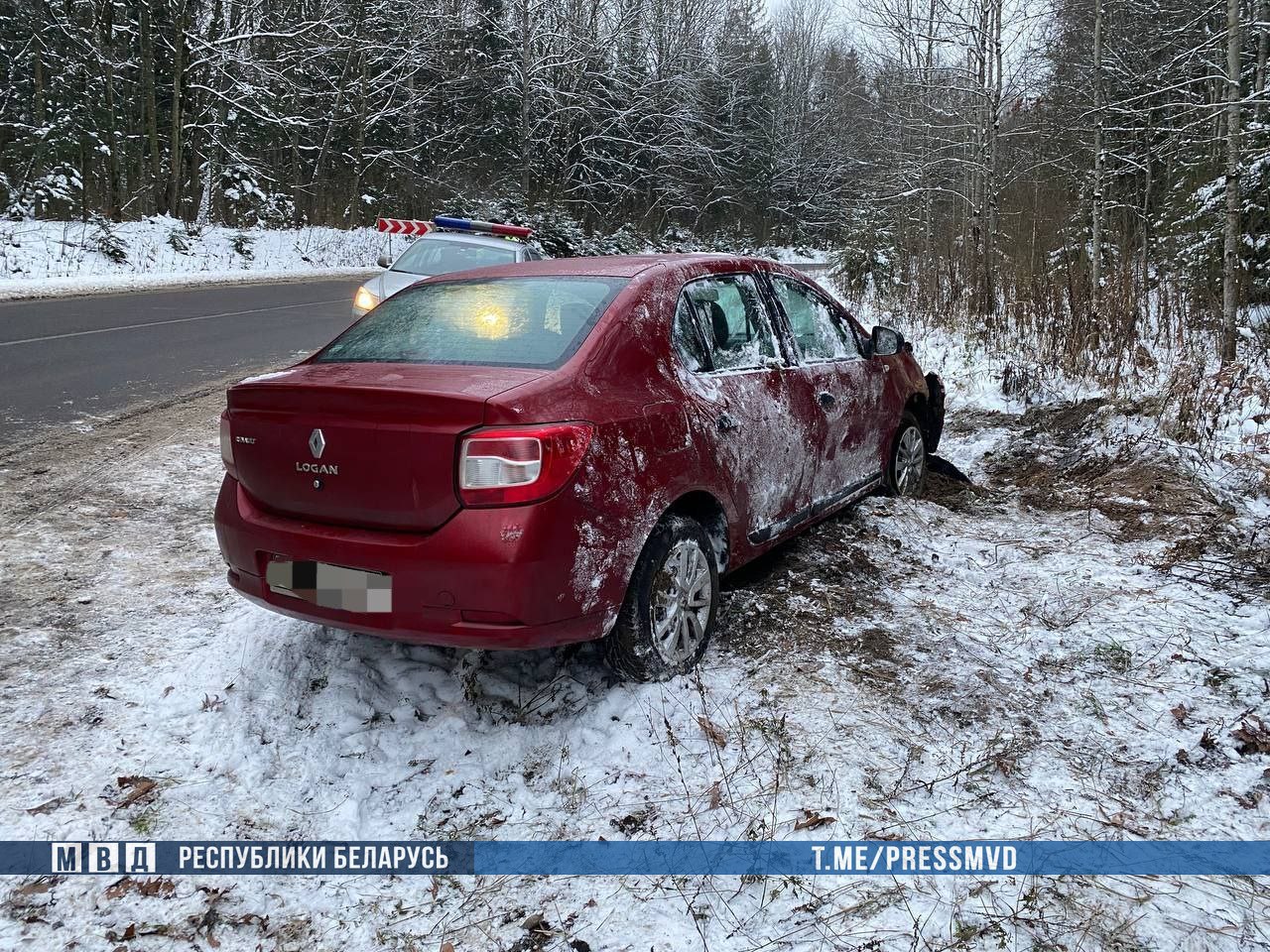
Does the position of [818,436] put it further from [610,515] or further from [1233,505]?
[1233,505]

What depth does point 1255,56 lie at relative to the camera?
14609mm

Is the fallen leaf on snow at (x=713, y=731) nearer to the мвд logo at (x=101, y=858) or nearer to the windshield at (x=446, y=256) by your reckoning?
the мвд logo at (x=101, y=858)

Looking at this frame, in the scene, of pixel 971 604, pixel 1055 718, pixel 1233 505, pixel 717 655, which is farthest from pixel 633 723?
pixel 1233 505

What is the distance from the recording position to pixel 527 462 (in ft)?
8.92

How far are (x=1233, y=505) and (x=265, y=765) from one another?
17.4 ft

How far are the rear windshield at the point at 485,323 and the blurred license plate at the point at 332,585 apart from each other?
840mm

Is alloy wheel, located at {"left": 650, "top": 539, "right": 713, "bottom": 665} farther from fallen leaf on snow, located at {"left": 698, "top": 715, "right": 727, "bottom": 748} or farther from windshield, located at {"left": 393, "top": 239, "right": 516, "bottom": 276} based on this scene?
windshield, located at {"left": 393, "top": 239, "right": 516, "bottom": 276}

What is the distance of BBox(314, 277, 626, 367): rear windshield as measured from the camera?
3215 mm

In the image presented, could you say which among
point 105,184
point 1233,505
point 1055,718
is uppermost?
point 105,184

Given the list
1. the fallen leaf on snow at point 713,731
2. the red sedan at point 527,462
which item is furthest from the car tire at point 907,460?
the fallen leaf on snow at point 713,731

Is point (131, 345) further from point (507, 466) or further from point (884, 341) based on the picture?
point (507, 466)

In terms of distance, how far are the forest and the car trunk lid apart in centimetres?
728

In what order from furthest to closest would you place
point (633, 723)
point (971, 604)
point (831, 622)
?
point (971, 604)
point (831, 622)
point (633, 723)

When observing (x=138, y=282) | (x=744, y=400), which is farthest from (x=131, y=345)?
(x=744, y=400)
